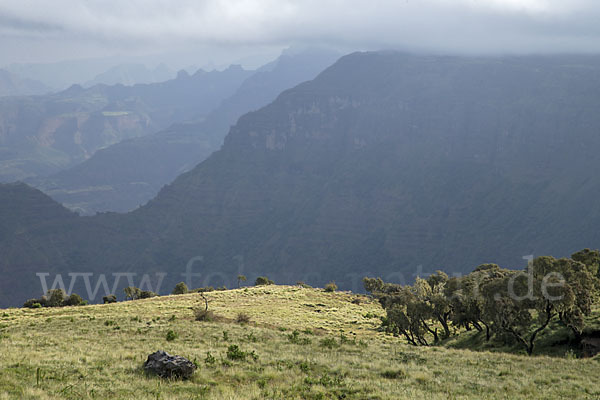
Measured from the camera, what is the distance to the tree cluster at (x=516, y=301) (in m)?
33.5

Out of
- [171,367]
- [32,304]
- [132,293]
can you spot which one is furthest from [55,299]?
[171,367]

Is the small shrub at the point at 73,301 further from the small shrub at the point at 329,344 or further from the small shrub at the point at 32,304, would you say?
the small shrub at the point at 329,344

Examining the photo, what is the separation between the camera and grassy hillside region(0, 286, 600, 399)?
17.8 metres

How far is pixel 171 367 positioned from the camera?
64.1 feet

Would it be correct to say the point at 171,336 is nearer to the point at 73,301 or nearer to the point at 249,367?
the point at 249,367

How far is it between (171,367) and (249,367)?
389 cm

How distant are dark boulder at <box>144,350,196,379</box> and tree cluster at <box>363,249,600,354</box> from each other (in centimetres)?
2454

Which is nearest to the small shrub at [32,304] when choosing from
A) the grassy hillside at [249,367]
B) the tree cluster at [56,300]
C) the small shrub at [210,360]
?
→ the tree cluster at [56,300]

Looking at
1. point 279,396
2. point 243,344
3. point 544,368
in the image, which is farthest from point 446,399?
point 243,344

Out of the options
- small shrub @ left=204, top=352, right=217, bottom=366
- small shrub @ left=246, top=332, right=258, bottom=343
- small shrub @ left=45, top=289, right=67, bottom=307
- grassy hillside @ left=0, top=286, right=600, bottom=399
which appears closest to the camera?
grassy hillside @ left=0, top=286, right=600, bottom=399

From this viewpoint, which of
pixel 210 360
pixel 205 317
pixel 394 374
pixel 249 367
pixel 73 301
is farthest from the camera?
pixel 73 301

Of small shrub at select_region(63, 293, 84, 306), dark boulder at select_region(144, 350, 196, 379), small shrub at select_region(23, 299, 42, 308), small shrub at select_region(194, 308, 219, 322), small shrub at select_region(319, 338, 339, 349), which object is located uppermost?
dark boulder at select_region(144, 350, 196, 379)

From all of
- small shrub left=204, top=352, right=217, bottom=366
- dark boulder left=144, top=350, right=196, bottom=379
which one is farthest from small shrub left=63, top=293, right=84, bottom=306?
dark boulder left=144, top=350, right=196, bottom=379

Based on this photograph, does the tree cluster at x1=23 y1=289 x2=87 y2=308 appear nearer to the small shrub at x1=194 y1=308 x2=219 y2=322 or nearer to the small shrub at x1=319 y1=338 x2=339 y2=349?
→ the small shrub at x1=194 y1=308 x2=219 y2=322
